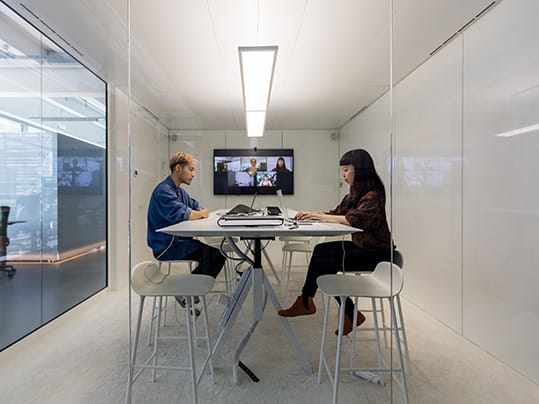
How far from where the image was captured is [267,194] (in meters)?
1.93

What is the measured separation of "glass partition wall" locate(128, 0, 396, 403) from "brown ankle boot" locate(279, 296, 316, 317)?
52mm

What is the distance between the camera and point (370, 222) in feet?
5.65

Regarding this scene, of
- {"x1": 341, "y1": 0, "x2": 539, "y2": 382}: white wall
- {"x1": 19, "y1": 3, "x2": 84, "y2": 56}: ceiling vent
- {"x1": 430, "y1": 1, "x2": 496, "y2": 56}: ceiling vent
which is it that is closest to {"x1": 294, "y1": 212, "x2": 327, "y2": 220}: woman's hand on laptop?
{"x1": 341, "y1": 0, "x2": 539, "y2": 382}: white wall

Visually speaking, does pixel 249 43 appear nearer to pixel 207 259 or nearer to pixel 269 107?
pixel 269 107

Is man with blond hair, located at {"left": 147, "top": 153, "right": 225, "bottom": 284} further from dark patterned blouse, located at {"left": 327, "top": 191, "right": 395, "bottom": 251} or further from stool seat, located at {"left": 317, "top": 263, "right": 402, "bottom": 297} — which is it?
dark patterned blouse, located at {"left": 327, "top": 191, "right": 395, "bottom": 251}

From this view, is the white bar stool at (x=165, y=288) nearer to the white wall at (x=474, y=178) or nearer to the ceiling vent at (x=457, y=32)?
the white wall at (x=474, y=178)

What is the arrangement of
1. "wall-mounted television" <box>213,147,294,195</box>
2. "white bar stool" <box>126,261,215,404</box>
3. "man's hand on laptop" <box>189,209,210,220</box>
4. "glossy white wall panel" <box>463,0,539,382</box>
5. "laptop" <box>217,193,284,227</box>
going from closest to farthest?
"white bar stool" <box>126,261,215,404</box>, "laptop" <box>217,193,284,227</box>, "glossy white wall panel" <box>463,0,539,382</box>, "man's hand on laptop" <box>189,209,210,220</box>, "wall-mounted television" <box>213,147,294,195</box>

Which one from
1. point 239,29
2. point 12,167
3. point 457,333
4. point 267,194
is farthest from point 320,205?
point 12,167

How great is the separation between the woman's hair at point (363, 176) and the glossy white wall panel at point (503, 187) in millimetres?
857

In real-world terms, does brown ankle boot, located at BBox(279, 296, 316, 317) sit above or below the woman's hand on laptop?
below

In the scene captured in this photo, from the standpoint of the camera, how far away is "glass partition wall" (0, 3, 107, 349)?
2.04m

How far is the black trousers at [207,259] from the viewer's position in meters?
1.84

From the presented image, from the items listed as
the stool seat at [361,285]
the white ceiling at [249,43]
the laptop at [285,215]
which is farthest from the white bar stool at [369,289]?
the white ceiling at [249,43]

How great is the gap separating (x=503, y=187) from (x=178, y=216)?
222cm
